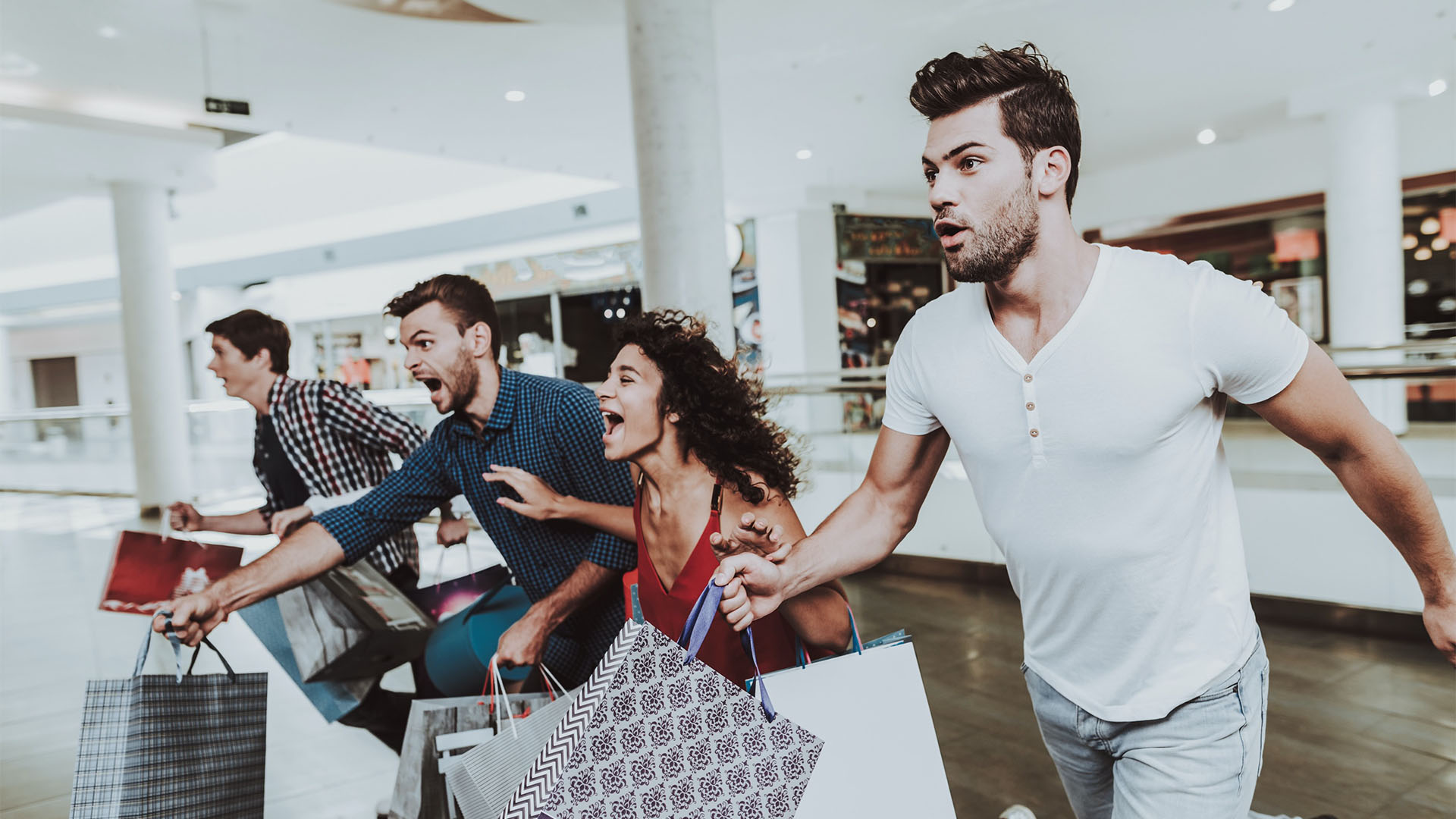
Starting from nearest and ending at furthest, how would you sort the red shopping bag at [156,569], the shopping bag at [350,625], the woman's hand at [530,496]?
the woman's hand at [530,496] → the shopping bag at [350,625] → the red shopping bag at [156,569]

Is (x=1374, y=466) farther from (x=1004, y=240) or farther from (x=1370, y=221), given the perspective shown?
(x=1370, y=221)

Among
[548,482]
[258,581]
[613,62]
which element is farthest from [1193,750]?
[613,62]

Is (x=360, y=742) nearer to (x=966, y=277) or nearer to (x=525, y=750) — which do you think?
(x=525, y=750)

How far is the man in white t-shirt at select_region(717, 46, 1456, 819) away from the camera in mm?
1502

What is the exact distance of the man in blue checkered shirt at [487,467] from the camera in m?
2.61

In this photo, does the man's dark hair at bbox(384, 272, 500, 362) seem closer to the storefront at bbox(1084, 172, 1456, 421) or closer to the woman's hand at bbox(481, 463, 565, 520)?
the woman's hand at bbox(481, 463, 565, 520)

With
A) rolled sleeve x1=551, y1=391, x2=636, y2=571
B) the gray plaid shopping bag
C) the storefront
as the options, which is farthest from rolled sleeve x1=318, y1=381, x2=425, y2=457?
the storefront

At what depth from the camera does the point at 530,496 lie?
95.9 inches

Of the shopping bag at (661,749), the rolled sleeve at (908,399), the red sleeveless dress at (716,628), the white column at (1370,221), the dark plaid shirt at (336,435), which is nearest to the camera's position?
the shopping bag at (661,749)

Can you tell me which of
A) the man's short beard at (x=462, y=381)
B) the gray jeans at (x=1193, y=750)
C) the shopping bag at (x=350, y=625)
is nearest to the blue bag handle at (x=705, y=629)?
the gray jeans at (x=1193, y=750)

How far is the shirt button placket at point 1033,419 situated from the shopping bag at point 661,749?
1.99ft

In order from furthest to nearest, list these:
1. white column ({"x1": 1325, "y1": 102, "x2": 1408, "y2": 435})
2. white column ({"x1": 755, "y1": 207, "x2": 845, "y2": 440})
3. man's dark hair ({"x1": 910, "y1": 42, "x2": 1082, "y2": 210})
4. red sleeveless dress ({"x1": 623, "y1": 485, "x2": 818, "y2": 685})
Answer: white column ({"x1": 755, "y1": 207, "x2": 845, "y2": 440}) → white column ({"x1": 1325, "y1": 102, "x2": 1408, "y2": 435}) → red sleeveless dress ({"x1": 623, "y1": 485, "x2": 818, "y2": 685}) → man's dark hair ({"x1": 910, "y1": 42, "x2": 1082, "y2": 210})

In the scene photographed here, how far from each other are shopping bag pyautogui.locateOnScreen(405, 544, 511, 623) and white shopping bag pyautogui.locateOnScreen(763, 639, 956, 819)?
2017 mm

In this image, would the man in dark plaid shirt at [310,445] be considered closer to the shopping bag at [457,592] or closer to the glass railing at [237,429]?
the shopping bag at [457,592]
